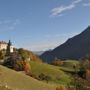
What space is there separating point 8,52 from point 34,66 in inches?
1623

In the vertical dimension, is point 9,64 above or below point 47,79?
above

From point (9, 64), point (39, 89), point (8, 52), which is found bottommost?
point (39, 89)

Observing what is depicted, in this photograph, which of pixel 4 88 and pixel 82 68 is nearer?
pixel 4 88

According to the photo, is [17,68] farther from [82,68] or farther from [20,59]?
[82,68]

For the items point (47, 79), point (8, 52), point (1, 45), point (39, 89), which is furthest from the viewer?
point (1, 45)

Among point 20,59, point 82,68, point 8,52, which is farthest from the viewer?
→ point 8,52

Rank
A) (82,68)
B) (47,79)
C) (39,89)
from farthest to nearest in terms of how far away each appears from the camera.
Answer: (82,68), (47,79), (39,89)

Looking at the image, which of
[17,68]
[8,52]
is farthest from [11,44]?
[17,68]

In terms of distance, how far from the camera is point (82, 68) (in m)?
128

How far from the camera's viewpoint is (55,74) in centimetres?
9800

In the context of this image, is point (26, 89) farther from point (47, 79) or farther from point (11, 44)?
point (11, 44)

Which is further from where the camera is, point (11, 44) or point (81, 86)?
point (11, 44)

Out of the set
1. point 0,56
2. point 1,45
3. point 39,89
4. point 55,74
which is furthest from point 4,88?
point 1,45

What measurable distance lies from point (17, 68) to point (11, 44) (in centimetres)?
4845
